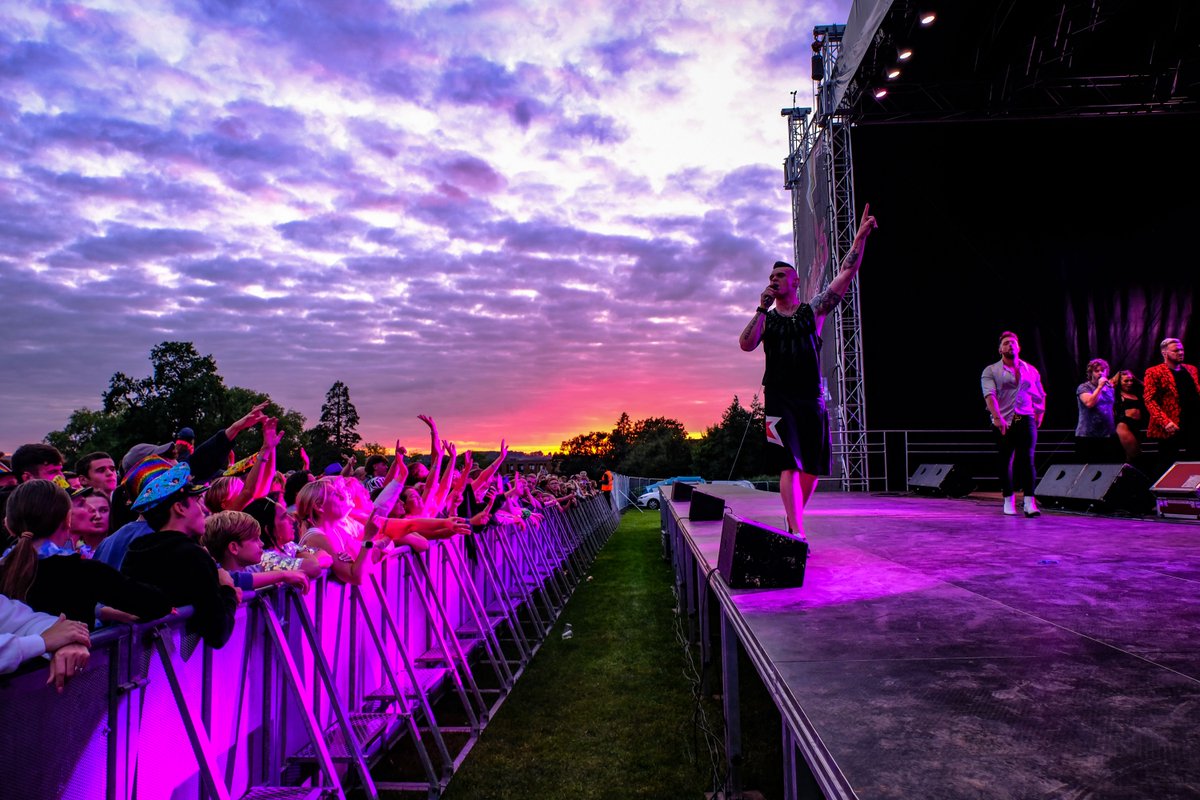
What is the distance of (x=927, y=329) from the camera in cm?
1555

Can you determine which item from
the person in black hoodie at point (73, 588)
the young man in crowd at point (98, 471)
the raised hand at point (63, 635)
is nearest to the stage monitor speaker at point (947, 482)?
the young man in crowd at point (98, 471)

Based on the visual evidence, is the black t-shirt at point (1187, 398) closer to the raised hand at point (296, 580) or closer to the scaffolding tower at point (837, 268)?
the scaffolding tower at point (837, 268)

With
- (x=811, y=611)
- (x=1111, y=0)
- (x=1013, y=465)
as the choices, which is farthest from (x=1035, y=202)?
(x=811, y=611)

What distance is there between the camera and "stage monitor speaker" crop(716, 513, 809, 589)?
3.52 meters

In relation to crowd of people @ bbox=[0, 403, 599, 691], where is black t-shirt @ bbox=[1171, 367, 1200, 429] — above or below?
above

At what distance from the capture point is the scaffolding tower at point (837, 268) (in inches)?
584

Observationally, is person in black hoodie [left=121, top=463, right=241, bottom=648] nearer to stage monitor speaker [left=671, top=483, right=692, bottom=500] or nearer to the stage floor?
the stage floor

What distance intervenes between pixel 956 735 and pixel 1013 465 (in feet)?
23.0

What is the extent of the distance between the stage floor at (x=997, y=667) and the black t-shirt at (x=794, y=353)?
41.5 inches

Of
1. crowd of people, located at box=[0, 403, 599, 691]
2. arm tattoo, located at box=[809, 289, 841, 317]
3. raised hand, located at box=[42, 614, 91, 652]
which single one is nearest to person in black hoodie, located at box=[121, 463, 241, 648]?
crowd of people, located at box=[0, 403, 599, 691]

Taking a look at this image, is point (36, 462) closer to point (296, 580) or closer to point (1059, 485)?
point (296, 580)

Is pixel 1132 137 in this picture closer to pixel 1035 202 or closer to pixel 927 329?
pixel 1035 202

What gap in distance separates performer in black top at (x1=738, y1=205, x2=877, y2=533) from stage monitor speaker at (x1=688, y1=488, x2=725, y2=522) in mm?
2697

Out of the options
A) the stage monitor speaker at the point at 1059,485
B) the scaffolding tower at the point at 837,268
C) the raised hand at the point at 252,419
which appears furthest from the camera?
the scaffolding tower at the point at 837,268
